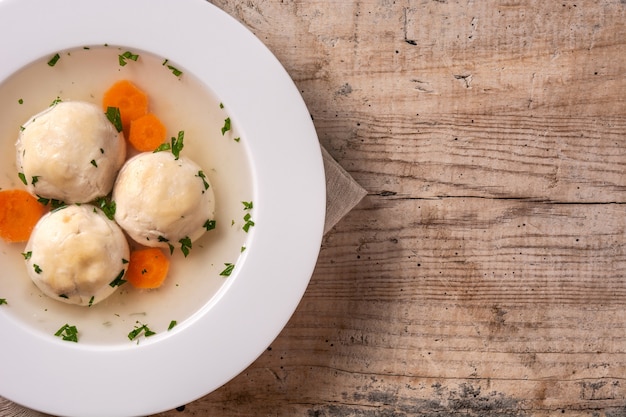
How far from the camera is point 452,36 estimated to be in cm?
235

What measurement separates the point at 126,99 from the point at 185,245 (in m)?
0.51

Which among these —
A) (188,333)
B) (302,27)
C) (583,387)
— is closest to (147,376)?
(188,333)

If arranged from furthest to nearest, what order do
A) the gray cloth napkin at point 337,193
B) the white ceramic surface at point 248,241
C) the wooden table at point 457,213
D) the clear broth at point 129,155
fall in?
the wooden table at point 457,213
the gray cloth napkin at point 337,193
the clear broth at point 129,155
the white ceramic surface at point 248,241

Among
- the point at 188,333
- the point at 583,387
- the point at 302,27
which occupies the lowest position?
the point at 188,333

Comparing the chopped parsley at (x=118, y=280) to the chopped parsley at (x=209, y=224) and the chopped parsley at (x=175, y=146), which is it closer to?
the chopped parsley at (x=209, y=224)

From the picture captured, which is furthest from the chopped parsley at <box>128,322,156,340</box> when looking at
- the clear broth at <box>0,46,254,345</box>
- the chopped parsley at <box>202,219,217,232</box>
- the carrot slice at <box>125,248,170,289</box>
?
the chopped parsley at <box>202,219,217,232</box>

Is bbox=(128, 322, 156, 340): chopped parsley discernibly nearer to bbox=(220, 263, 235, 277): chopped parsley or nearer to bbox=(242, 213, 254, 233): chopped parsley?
bbox=(220, 263, 235, 277): chopped parsley

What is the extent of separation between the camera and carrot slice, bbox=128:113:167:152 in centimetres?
211

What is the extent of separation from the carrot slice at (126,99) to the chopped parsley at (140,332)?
68 centimetres

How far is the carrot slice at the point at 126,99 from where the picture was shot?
208cm

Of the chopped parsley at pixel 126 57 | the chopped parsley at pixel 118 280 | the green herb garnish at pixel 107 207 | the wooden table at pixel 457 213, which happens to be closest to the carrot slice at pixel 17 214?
the green herb garnish at pixel 107 207

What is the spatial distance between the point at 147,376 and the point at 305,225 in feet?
2.23

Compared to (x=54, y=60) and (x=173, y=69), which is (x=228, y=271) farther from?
(x=54, y=60)

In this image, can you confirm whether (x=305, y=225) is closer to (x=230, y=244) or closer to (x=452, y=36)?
(x=230, y=244)
